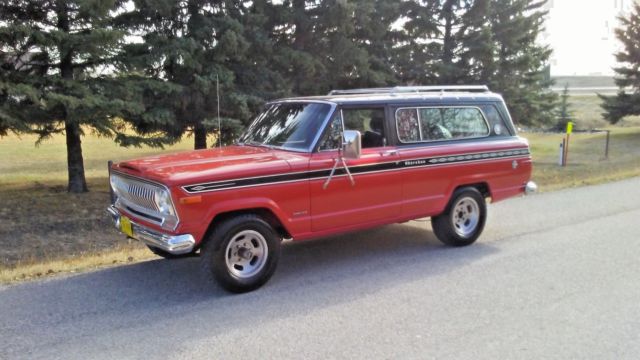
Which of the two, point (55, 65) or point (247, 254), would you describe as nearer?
point (247, 254)

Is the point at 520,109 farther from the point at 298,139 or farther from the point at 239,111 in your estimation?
the point at 298,139

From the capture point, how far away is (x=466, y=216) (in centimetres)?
769

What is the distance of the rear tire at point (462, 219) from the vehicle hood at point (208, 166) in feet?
7.51

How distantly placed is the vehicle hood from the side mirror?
0.52 m

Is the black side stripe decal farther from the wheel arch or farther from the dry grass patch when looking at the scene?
the dry grass patch

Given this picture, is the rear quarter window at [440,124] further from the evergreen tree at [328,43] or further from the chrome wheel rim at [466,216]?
the evergreen tree at [328,43]

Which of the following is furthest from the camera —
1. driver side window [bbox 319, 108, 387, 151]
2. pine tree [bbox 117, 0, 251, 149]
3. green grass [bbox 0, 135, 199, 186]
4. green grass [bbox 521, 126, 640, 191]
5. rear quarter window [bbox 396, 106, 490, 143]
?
green grass [bbox 0, 135, 199, 186]

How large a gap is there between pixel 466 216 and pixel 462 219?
7cm

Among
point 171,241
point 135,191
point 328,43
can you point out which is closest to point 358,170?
point 171,241

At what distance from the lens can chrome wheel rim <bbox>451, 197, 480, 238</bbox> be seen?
756 centimetres

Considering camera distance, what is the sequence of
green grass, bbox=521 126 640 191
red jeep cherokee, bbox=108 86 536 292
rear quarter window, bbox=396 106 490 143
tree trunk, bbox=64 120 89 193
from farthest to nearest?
green grass, bbox=521 126 640 191 < tree trunk, bbox=64 120 89 193 < rear quarter window, bbox=396 106 490 143 < red jeep cherokee, bbox=108 86 536 292

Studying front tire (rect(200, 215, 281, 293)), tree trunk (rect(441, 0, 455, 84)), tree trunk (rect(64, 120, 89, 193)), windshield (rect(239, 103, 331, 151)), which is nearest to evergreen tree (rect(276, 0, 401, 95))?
tree trunk (rect(441, 0, 455, 84))

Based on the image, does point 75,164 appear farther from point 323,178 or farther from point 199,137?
point 323,178

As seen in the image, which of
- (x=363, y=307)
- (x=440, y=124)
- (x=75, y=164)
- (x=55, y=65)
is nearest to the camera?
(x=363, y=307)
